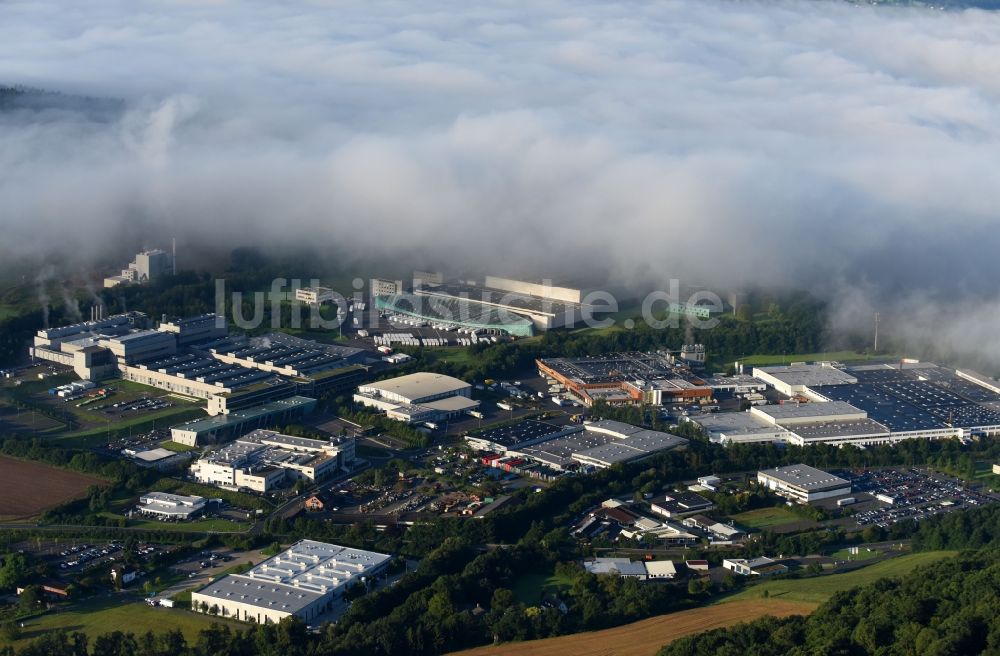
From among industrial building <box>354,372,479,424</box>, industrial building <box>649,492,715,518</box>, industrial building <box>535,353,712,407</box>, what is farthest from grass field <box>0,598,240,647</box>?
industrial building <box>535,353,712,407</box>

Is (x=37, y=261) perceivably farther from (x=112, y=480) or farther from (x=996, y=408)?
(x=996, y=408)

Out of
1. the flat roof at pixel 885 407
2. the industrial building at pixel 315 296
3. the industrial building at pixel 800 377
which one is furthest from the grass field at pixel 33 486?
the flat roof at pixel 885 407

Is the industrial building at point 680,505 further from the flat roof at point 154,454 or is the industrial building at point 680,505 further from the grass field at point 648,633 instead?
the flat roof at point 154,454

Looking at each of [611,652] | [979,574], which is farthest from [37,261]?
[979,574]

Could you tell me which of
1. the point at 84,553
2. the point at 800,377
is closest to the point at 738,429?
the point at 800,377

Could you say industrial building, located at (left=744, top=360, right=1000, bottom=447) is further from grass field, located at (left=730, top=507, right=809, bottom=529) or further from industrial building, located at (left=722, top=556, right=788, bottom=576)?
industrial building, located at (left=722, top=556, right=788, bottom=576)

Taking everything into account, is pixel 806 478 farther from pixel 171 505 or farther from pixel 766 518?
pixel 171 505
